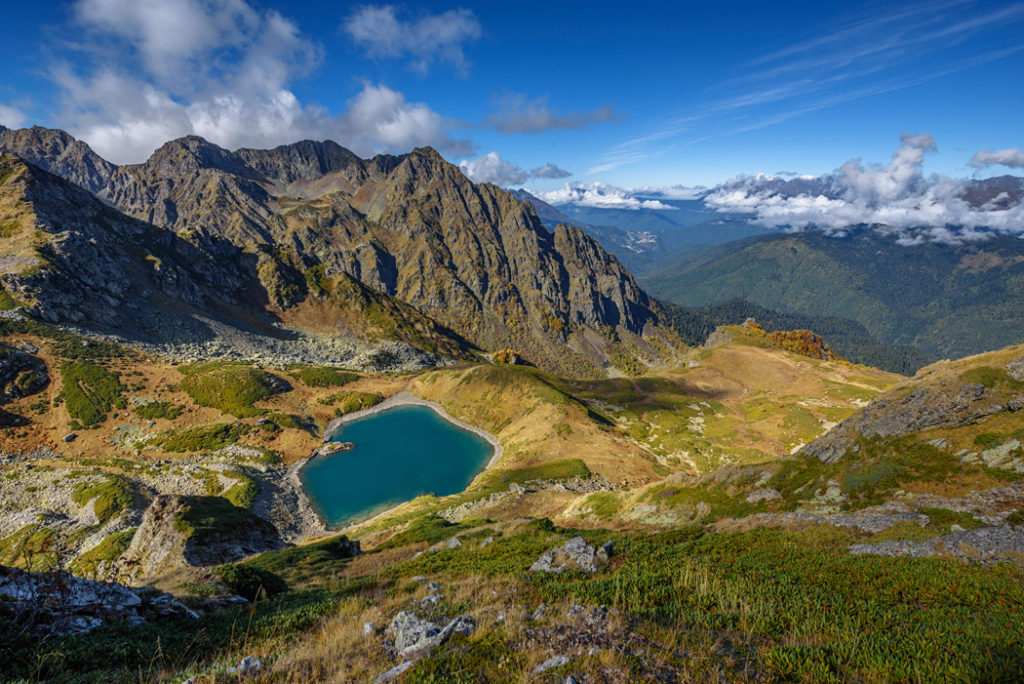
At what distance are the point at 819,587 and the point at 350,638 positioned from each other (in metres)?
15.1

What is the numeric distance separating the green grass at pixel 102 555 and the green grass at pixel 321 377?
8895 centimetres

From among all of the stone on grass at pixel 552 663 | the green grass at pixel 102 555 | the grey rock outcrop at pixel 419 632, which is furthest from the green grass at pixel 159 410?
the stone on grass at pixel 552 663

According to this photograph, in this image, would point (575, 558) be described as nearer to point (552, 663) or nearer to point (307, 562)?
point (552, 663)

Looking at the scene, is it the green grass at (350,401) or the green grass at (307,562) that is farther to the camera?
the green grass at (350,401)

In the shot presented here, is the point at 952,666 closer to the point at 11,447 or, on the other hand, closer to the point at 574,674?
the point at 574,674

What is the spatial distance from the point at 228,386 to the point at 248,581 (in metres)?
113

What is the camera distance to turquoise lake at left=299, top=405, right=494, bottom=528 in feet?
254

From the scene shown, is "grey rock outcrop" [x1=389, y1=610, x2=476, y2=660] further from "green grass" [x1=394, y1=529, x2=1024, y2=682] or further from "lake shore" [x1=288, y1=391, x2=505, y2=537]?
"lake shore" [x1=288, y1=391, x2=505, y2=537]

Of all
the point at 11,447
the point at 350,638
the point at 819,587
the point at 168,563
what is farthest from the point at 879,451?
the point at 11,447

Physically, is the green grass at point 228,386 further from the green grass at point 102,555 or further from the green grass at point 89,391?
the green grass at point 102,555

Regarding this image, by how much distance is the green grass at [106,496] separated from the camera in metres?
53.5

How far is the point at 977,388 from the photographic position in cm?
3072

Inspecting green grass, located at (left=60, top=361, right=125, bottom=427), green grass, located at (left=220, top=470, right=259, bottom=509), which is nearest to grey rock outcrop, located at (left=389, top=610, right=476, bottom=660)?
green grass, located at (left=220, top=470, right=259, bottom=509)

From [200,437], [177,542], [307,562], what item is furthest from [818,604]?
[200,437]
